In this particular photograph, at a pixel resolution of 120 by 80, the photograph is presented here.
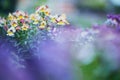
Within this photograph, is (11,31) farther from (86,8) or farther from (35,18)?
(86,8)

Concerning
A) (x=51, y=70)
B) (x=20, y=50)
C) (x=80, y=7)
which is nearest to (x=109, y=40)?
(x=51, y=70)

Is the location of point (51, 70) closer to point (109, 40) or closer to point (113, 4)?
point (109, 40)

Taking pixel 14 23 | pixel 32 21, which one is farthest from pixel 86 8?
pixel 14 23

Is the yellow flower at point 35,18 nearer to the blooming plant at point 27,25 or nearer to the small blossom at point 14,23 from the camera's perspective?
the blooming plant at point 27,25

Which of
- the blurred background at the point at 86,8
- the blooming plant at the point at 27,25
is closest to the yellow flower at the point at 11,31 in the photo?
the blooming plant at the point at 27,25

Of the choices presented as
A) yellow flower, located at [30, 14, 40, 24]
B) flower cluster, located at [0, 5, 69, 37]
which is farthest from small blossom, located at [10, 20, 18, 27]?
yellow flower, located at [30, 14, 40, 24]

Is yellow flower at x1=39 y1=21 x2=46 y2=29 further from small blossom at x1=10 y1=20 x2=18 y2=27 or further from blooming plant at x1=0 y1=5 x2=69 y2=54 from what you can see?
small blossom at x1=10 y1=20 x2=18 y2=27

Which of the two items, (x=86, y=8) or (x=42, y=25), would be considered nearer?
(x=42, y=25)

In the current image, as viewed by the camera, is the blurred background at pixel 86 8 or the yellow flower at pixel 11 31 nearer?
the yellow flower at pixel 11 31
